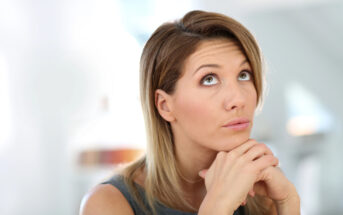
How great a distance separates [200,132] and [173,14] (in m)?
2.76

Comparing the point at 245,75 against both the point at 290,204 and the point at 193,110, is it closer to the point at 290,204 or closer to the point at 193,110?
the point at 193,110

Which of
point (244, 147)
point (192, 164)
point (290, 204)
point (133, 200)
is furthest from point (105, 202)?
point (290, 204)

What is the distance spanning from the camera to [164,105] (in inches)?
44.6

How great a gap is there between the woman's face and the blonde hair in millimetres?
31

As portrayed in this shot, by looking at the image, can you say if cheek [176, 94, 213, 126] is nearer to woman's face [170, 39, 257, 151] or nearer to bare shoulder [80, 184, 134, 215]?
woman's face [170, 39, 257, 151]

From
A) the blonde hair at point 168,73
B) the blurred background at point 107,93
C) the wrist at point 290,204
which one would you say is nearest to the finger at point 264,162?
the wrist at point 290,204

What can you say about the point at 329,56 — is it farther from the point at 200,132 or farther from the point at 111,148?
the point at 200,132

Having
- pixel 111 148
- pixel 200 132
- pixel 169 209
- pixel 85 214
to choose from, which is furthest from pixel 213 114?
pixel 111 148

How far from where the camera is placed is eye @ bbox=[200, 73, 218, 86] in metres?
1.04

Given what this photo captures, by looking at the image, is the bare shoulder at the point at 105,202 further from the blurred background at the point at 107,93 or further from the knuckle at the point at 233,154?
the blurred background at the point at 107,93

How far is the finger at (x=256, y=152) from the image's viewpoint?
3.33 ft

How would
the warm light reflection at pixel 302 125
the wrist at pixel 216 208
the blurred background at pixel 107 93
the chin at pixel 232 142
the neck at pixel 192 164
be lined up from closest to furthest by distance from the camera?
the wrist at pixel 216 208 → the chin at pixel 232 142 → the neck at pixel 192 164 → the blurred background at pixel 107 93 → the warm light reflection at pixel 302 125

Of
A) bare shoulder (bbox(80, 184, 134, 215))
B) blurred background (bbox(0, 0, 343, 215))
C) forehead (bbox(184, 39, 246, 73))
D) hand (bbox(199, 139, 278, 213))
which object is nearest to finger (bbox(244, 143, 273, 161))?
hand (bbox(199, 139, 278, 213))

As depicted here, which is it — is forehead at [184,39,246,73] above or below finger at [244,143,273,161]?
above
